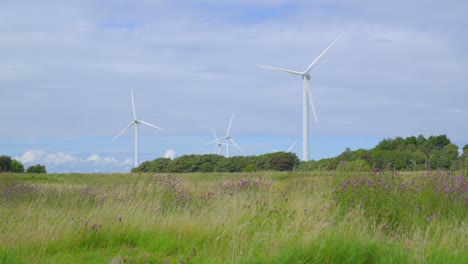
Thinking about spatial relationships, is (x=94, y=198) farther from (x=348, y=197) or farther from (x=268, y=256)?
(x=268, y=256)

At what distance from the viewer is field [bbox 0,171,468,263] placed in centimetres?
668

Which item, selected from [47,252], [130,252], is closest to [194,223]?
[130,252]

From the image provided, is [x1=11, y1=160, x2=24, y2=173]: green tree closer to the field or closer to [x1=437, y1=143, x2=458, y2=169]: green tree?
[x1=437, y1=143, x2=458, y2=169]: green tree

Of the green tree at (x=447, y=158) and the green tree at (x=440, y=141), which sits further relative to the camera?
the green tree at (x=440, y=141)

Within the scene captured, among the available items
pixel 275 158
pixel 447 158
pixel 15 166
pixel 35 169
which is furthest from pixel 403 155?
pixel 15 166

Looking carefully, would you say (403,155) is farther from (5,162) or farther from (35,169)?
(5,162)

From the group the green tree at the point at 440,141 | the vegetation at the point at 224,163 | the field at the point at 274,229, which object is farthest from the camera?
the green tree at the point at 440,141

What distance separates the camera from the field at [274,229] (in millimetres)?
6684

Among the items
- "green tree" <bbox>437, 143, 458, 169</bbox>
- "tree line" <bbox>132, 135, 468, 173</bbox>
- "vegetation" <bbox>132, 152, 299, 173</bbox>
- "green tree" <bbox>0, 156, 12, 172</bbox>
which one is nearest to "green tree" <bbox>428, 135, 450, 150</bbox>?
"tree line" <bbox>132, 135, 468, 173</bbox>

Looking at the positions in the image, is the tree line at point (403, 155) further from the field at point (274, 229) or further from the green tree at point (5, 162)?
the green tree at point (5, 162)

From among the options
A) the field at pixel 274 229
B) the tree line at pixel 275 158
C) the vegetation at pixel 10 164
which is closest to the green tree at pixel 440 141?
the tree line at pixel 275 158

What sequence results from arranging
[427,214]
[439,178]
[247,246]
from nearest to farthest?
[247,246], [427,214], [439,178]

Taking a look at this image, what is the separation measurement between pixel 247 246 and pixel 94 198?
259 inches

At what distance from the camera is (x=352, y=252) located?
21.5ft
